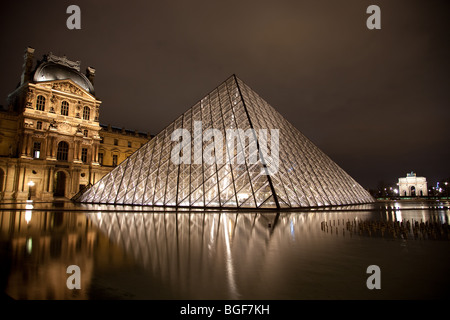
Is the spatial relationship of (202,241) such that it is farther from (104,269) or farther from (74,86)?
(74,86)

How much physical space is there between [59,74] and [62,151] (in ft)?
40.2

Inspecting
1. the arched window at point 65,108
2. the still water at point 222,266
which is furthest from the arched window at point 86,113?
the still water at point 222,266

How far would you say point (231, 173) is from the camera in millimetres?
18141

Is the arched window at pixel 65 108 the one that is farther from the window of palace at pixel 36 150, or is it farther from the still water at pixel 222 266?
the still water at pixel 222 266

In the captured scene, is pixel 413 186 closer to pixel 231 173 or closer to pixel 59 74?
pixel 231 173

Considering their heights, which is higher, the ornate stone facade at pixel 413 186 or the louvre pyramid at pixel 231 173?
the ornate stone facade at pixel 413 186

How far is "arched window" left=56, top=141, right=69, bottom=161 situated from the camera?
41594 millimetres

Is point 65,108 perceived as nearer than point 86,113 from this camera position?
Yes

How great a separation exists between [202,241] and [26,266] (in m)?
3.54

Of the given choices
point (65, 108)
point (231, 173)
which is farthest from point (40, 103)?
point (231, 173)

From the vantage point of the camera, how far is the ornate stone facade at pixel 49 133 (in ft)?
122

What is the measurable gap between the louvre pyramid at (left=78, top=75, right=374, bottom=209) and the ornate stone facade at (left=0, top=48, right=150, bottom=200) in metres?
14.7

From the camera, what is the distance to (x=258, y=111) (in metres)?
24.4

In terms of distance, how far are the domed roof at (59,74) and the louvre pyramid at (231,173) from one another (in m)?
24.0
